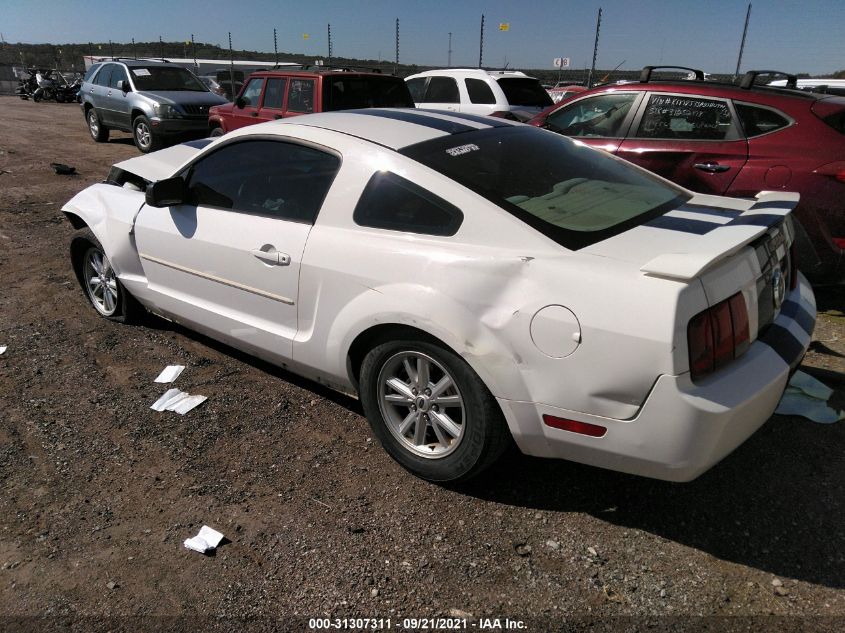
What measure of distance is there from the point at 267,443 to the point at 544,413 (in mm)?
1536

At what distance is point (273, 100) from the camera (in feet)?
31.3

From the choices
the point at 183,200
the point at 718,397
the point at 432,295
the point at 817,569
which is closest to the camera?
the point at 718,397

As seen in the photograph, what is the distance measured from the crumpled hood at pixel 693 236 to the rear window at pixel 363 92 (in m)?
6.68

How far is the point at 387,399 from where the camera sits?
2904mm

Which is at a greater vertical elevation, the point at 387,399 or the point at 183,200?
the point at 183,200

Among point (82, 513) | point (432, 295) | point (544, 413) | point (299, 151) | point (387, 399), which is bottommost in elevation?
point (82, 513)

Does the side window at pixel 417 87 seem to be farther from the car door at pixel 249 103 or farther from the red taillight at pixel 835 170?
the red taillight at pixel 835 170

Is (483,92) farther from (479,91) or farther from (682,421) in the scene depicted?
(682,421)

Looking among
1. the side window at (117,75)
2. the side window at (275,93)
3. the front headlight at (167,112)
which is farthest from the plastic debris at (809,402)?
the side window at (117,75)

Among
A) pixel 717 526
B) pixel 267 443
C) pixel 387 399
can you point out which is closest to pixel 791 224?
pixel 717 526

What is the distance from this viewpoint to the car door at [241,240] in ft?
10.3

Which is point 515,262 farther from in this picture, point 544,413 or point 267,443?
point 267,443

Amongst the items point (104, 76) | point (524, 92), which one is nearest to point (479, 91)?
point (524, 92)

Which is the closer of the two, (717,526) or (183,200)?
(717,526)
